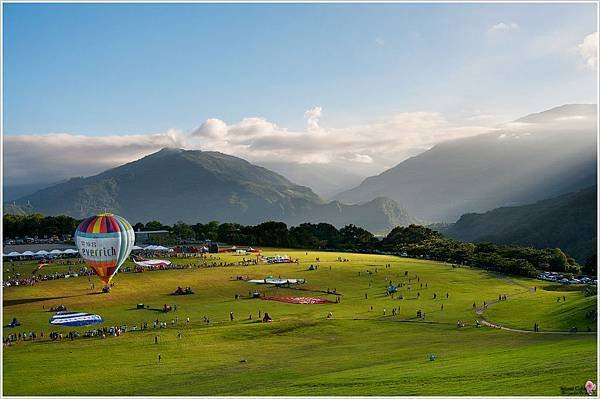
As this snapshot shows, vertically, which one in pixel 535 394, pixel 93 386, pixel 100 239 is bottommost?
pixel 93 386

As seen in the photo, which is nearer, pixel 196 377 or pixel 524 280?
pixel 196 377

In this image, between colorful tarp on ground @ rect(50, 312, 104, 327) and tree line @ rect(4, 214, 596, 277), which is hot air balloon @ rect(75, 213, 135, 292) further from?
tree line @ rect(4, 214, 596, 277)

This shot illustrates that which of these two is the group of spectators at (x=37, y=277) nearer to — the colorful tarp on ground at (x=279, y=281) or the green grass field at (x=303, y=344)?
the green grass field at (x=303, y=344)

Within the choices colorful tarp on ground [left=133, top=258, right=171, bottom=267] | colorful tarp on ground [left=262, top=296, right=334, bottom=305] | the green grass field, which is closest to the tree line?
the green grass field

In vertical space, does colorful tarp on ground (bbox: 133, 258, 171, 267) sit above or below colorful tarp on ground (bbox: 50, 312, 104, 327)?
above

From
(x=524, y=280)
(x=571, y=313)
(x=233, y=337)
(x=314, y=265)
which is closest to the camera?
(x=233, y=337)

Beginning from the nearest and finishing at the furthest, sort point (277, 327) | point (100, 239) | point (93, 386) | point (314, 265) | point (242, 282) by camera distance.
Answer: point (93, 386) < point (277, 327) < point (100, 239) < point (242, 282) < point (314, 265)

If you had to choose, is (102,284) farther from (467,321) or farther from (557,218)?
(557,218)

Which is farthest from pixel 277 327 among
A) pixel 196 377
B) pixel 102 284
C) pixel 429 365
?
pixel 102 284
